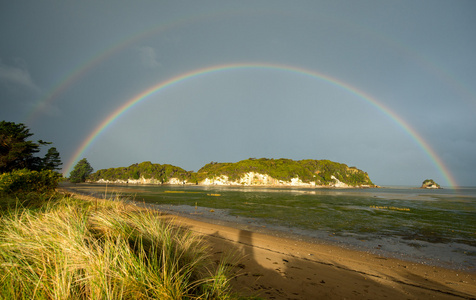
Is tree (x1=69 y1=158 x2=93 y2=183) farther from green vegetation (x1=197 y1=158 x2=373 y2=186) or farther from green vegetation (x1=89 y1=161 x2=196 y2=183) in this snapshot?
green vegetation (x1=197 y1=158 x2=373 y2=186)

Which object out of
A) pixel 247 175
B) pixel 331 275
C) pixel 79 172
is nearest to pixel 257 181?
pixel 247 175

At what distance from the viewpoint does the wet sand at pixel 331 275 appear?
14.4 feet

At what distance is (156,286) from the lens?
8.05 feet

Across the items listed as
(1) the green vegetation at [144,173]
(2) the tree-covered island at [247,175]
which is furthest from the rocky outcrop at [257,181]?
(1) the green vegetation at [144,173]

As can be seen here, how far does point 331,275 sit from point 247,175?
493ft

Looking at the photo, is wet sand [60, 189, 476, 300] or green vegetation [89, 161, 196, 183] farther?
green vegetation [89, 161, 196, 183]

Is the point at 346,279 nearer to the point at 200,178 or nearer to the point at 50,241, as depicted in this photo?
the point at 50,241

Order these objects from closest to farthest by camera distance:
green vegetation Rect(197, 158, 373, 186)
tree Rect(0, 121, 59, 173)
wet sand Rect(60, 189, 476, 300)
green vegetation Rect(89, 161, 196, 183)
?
wet sand Rect(60, 189, 476, 300) < tree Rect(0, 121, 59, 173) < green vegetation Rect(197, 158, 373, 186) < green vegetation Rect(89, 161, 196, 183)

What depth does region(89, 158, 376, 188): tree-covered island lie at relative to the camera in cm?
15362

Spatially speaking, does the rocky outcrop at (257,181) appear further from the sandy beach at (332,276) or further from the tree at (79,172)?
the sandy beach at (332,276)

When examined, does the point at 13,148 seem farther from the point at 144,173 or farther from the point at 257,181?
the point at 144,173

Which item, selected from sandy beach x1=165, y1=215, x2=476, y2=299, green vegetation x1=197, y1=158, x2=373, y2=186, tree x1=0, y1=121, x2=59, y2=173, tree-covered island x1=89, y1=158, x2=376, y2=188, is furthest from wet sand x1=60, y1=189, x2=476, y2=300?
green vegetation x1=197, y1=158, x2=373, y2=186

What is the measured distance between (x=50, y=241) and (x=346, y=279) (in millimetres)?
6305

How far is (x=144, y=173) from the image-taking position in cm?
16438
